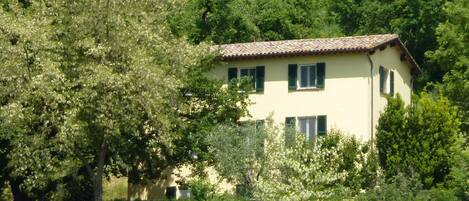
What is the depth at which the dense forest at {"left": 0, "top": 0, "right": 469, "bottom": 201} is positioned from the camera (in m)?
41.4

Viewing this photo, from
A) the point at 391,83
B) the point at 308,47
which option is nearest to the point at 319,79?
the point at 308,47

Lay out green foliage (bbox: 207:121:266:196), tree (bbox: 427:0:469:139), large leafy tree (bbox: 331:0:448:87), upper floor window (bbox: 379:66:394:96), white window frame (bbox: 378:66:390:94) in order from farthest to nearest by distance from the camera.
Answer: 1. large leafy tree (bbox: 331:0:448:87)
2. tree (bbox: 427:0:469:139)
3. white window frame (bbox: 378:66:390:94)
4. upper floor window (bbox: 379:66:394:96)
5. green foliage (bbox: 207:121:266:196)

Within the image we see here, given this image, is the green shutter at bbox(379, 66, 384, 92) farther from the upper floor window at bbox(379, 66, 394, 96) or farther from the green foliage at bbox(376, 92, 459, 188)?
the green foliage at bbox(376, 92, 459, 188)

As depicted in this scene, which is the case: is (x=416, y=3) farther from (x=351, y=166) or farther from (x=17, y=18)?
(x=17, y=18)

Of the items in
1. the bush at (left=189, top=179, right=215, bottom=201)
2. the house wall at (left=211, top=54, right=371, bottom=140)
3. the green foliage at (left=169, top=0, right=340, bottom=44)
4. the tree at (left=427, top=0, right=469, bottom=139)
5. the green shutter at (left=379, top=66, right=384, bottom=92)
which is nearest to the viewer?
the bush at (left=189, top=179, right=215, bottom=201)

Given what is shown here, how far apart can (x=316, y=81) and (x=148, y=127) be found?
10699mm

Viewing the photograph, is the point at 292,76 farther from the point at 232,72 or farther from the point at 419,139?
the point at 419,139

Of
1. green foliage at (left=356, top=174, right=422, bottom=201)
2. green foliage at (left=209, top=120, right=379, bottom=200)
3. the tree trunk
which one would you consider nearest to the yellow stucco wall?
green foliage at (left=209, top=120, right=379, bottom=200)

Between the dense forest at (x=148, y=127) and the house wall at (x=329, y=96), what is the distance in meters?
2.30

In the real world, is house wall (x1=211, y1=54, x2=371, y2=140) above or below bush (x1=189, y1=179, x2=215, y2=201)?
above

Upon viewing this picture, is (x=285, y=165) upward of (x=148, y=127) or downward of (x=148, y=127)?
downward

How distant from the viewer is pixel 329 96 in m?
52.7

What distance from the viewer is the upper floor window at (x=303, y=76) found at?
5319 cm

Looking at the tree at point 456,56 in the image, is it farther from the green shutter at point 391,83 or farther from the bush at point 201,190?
the bush at point 201,190
